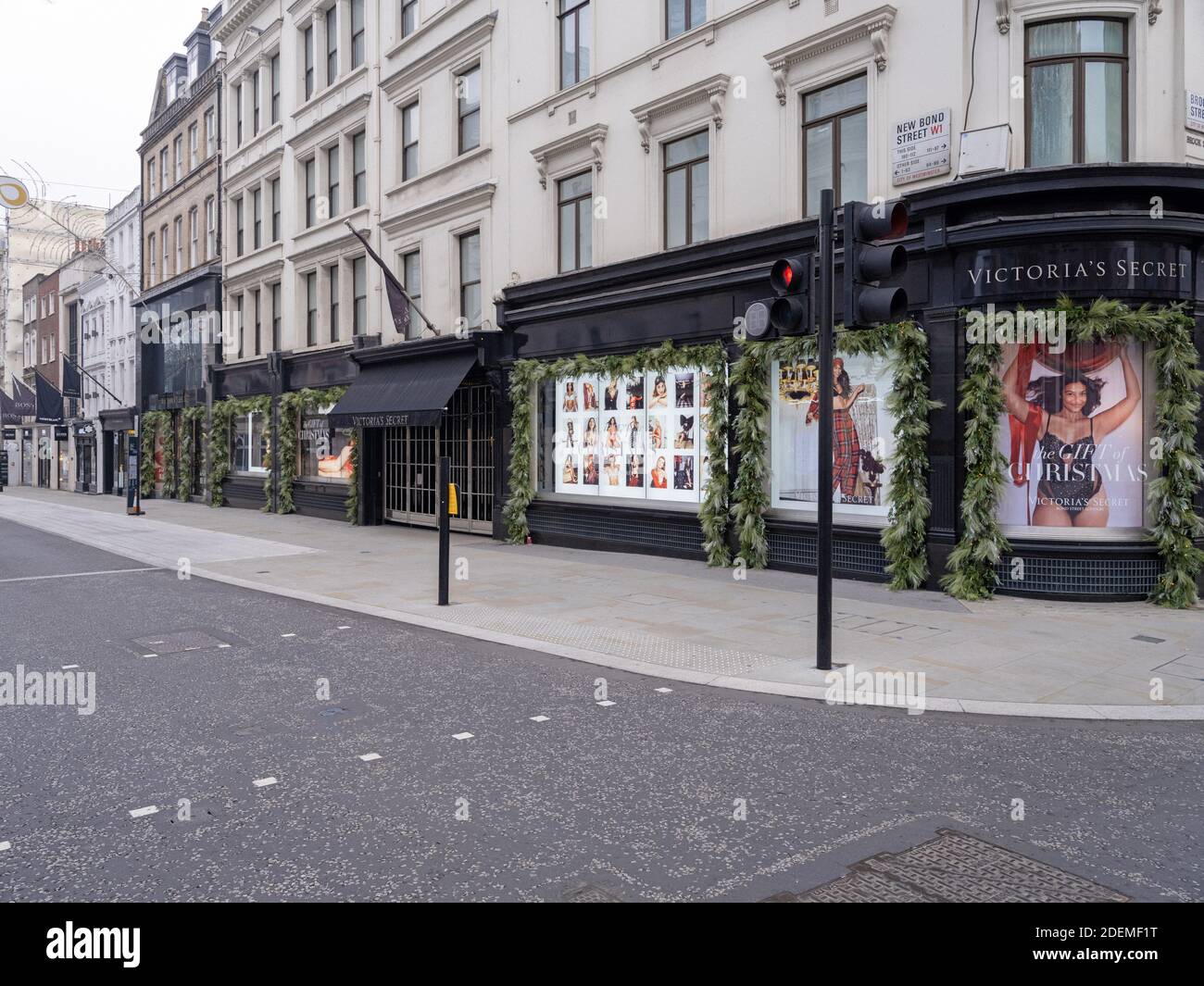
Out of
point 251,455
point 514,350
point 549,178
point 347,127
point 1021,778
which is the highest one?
point 347,127

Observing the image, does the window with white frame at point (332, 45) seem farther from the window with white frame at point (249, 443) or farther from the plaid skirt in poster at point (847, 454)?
the plaid skirt in poster at point (847, 454)

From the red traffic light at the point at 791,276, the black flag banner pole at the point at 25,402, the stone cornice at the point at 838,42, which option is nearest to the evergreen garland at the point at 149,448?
the black flag banner pole at the point at 25,402

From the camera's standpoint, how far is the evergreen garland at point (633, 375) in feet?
48.1

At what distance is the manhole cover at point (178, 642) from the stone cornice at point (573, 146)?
11.6m

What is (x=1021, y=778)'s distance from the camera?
17.2 ft

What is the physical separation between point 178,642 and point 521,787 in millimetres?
5563

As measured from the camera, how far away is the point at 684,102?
15562mm

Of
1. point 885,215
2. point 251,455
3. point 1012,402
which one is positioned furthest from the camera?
point 251,455

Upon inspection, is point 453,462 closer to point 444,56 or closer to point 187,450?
point 444,56

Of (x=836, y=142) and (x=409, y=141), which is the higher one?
(x=409, y=141)

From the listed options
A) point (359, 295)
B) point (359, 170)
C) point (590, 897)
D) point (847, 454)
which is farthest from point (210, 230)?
point (590, 897)
